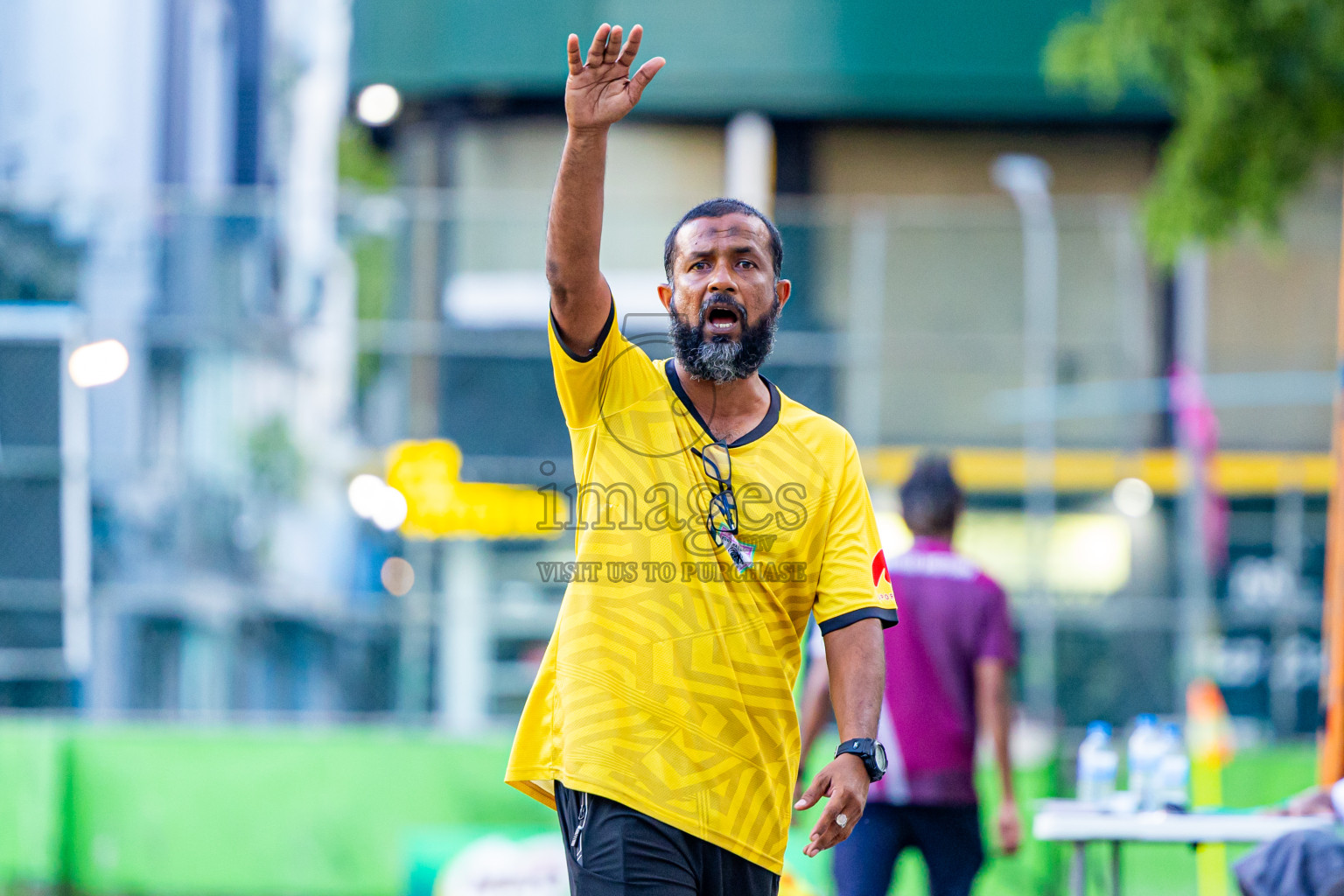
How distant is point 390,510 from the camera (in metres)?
12.1

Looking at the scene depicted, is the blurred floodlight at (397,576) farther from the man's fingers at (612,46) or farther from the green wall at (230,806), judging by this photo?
the man's fingers at (612,46)

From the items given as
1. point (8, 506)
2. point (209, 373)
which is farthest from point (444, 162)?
point (8, 506)

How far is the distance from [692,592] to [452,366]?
31.7 feet

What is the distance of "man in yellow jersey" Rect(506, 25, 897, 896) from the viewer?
107 inches

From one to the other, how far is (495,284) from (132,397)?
303cm

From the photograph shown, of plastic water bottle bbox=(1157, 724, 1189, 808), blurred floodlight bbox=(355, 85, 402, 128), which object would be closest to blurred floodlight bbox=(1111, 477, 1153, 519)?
plastic water bottle bbox=(1157, 724, 1189, 808)

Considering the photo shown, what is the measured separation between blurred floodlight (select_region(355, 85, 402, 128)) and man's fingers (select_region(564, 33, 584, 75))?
12.2m

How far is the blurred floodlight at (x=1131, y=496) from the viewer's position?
12.4 m

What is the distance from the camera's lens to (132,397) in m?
11.3

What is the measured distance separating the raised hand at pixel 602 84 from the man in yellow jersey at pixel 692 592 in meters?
0.01

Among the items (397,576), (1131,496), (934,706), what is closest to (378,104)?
(397,576)

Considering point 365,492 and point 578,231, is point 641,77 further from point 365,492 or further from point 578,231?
point 365,492

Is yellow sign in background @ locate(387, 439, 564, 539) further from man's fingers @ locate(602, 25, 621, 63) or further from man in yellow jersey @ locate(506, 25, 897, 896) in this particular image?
man's fingers @ locate(602, 25, 621, 63)

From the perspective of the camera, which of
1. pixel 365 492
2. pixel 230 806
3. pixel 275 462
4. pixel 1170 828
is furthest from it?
pixel 365 492
